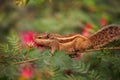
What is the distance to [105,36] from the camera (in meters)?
3.29

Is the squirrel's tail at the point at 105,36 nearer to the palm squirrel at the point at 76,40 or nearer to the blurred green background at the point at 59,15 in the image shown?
the palm squirrel at the point at 76,40

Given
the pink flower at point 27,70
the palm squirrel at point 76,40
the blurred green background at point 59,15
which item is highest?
the blurred green background at point 59,15

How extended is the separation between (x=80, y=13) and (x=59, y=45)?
16.3ft

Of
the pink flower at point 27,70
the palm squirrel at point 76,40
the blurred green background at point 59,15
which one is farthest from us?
the blurred green background at point 59,15

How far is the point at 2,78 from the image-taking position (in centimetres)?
309

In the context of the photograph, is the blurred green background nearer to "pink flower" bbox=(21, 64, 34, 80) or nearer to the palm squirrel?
"pink flower" bbox=(21, 64, 34, 80)

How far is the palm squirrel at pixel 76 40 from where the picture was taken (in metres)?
3.18

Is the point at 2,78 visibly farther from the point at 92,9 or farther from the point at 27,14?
the point at 27,14

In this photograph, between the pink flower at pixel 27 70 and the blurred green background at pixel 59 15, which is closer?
the pink flower at pixel 27 70

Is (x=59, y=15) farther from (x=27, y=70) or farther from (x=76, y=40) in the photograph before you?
(x=76, y=40)

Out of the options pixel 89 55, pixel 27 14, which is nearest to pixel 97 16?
pixel 27 14

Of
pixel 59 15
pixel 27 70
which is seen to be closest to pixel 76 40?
pixel 27 70

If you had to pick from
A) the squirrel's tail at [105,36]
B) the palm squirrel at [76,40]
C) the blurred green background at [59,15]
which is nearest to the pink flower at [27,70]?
the palm squirrel at [76,40]

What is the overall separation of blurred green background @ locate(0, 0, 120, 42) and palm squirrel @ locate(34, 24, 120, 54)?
3.31 meters
